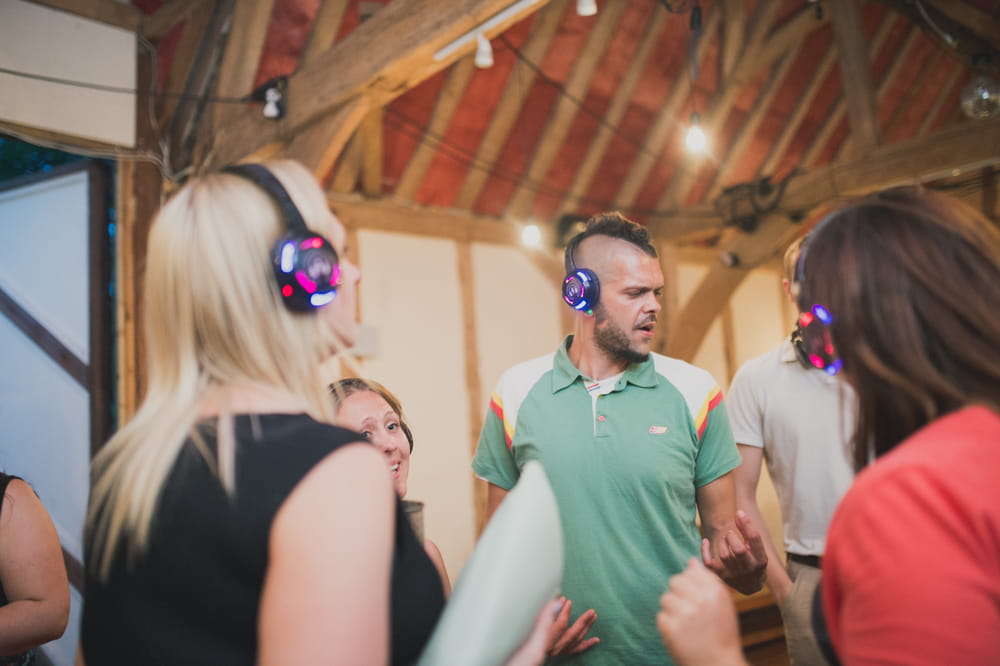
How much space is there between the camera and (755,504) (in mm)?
2590

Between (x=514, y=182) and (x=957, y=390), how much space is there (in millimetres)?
6139

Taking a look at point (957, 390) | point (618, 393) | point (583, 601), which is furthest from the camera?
point (618, 393)

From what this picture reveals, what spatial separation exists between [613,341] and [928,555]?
63.6 inches

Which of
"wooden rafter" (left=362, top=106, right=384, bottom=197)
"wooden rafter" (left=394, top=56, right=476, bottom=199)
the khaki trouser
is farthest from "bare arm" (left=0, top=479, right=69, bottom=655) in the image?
"wooden rafter" (left=394, top=56, right=476, bottom=199)

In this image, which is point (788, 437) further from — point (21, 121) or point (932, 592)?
Answer: point (21, 121)

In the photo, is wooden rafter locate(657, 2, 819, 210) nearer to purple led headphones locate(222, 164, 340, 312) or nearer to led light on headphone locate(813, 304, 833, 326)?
led light on headphone locate(813, 304, 833, 326)

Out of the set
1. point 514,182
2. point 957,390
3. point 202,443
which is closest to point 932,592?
point 957,390

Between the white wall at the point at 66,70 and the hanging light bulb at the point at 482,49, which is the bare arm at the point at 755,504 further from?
the white wall at the point at 66,70

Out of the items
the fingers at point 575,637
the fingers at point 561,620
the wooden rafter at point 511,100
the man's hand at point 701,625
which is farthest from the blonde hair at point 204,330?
the wooden rafter at point 511,100

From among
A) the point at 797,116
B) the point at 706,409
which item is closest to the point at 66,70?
the point at 706,409

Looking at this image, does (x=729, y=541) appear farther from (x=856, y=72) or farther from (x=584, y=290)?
(x=856, y=72)

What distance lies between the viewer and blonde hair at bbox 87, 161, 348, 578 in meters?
1.00

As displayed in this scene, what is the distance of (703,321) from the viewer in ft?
23.3

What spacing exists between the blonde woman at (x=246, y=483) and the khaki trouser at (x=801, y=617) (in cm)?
176
